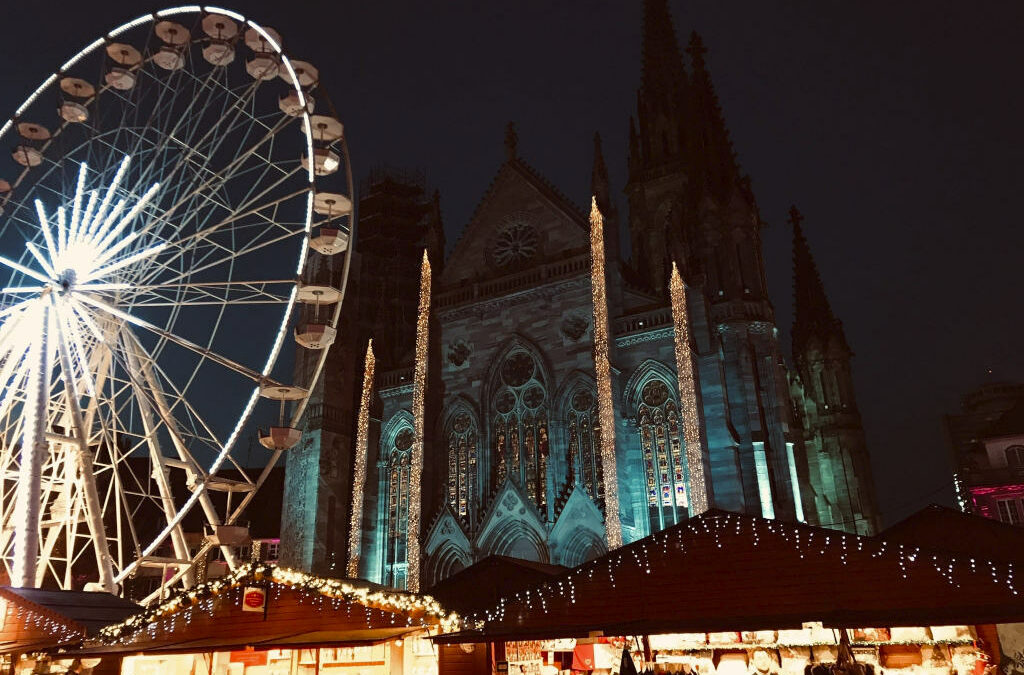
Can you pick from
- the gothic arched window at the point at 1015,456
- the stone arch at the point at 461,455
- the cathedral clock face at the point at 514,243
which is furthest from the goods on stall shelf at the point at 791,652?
the gothic arched window at the point at 1015,456

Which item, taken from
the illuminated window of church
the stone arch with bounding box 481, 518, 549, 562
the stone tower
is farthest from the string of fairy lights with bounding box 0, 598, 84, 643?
the stone tower

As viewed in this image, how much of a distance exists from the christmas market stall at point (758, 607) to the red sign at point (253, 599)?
3.71 m

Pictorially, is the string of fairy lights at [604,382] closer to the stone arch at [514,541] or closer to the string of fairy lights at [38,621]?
the stone arch at [514,541]

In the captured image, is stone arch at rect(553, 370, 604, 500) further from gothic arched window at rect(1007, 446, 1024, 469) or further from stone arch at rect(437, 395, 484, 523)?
gothic arched window at rect(1007, 446, 1024, 469)

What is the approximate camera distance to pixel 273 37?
20266 mm

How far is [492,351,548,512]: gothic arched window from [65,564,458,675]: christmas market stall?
14.2 metres

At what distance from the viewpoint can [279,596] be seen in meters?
13.4

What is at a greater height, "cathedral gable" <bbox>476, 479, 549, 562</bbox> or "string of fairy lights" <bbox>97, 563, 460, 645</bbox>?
"cathedral gable" <bbox>476, 479, 549, 562</bbox>

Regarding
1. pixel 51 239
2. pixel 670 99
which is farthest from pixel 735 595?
pixel 670 99

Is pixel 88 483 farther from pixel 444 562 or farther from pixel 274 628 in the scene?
pixel 444 562

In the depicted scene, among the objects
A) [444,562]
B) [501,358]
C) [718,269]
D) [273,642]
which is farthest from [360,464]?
[273,642]

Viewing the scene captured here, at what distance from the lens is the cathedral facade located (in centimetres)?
2558

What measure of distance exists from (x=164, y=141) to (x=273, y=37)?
3.81 metres

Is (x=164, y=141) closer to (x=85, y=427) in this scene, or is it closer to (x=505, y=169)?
(x=85, y=427)
